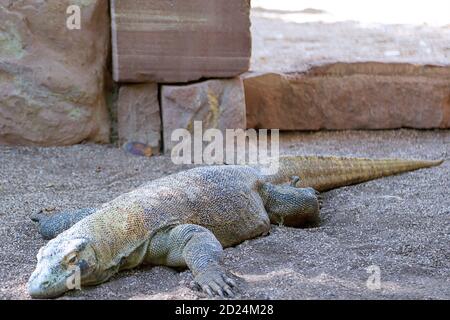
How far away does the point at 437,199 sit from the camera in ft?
16.5

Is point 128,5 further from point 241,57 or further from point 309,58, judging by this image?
point 309,58

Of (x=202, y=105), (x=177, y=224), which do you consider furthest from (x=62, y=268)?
(x=202, y=105)

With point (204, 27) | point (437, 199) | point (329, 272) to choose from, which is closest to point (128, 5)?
point (204, 27)

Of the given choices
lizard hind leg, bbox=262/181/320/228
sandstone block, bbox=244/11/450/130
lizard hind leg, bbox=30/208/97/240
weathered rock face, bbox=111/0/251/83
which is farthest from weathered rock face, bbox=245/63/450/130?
lizard hind leg, bbox=30/208/97/240

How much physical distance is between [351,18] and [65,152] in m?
6.56

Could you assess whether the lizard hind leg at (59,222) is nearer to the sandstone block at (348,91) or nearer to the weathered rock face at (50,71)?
the weathered rock face at (50,71)

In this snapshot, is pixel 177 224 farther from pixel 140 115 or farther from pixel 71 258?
pixel 140 115

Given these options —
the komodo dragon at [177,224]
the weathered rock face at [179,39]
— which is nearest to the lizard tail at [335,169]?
the komodo dragon at [177,224]

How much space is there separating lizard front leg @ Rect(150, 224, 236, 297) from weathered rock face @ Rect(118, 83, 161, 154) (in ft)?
8.94

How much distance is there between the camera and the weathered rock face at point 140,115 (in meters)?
6.43

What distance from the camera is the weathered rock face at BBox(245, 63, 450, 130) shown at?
7.32 m

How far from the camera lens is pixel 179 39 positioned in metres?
6.32

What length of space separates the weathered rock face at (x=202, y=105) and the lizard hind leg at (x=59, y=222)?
2216mm

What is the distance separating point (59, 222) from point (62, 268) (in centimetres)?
102
